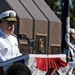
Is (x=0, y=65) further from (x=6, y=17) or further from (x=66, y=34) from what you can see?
(x=66, y=34)

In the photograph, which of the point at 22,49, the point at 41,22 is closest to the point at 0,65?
the point at 22,49

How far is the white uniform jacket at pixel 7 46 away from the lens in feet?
16.9

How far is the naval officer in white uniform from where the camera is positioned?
5.17 meters

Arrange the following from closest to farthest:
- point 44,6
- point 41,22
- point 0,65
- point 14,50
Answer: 1. point 0,65
2. point 14,50
3. point 41,22
4. point 44,6

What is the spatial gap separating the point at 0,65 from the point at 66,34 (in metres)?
7.66

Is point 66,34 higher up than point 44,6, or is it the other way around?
point 44,6

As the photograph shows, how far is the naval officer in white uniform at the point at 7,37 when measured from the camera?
5.17m

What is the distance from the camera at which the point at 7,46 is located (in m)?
5.25

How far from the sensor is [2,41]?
5277 mm

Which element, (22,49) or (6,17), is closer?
(6,17)

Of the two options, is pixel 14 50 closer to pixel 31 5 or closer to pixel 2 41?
pixel 2 41

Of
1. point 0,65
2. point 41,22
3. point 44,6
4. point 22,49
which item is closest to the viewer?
point 0,65

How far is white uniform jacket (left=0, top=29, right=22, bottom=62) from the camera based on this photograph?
5.14m

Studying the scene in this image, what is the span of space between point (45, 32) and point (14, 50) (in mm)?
5175
